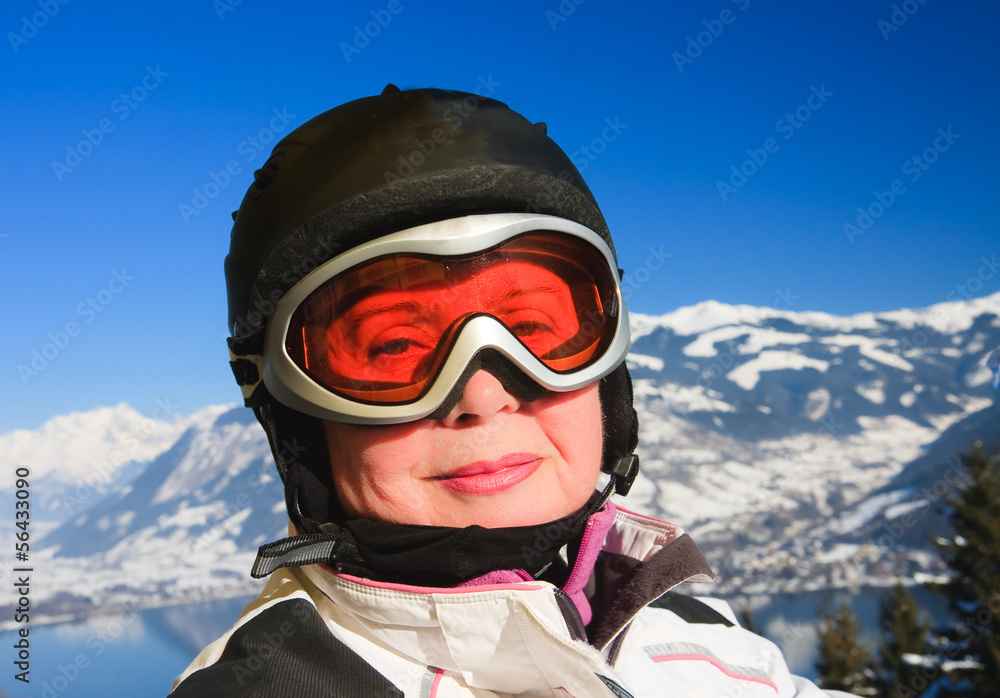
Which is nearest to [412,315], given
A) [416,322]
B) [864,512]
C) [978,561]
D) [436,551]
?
[416,322]

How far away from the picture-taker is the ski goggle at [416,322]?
74.4 inches

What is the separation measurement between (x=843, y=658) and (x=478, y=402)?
138 ft

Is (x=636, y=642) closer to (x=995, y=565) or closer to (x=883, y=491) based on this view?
(x=995, y=565)

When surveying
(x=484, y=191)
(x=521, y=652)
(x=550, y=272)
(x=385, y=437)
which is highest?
(x=484, y=191)

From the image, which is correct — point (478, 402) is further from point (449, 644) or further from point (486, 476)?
point (449, 644)

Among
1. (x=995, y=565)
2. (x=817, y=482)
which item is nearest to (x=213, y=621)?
(x=995, y=565)

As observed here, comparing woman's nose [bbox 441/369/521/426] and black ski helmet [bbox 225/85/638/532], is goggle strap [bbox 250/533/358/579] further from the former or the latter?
woman's nose [bbox 441/369/521/426]

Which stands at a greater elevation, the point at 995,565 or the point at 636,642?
the point at 995,565

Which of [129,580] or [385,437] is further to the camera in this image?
[129,580]

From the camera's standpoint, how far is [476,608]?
1600mm

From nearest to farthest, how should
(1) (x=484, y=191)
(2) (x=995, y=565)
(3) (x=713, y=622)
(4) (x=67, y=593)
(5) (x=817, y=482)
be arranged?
(1) (x=484, y=191)
(3) (x=713, y=622)
(2) (x=995, y=565)
(4) (x=67, y=593)
(5) (x=817, y=482)

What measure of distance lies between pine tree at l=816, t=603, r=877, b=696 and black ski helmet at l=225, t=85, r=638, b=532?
40621 mm

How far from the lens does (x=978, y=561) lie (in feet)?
102

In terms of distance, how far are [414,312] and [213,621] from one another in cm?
13846
